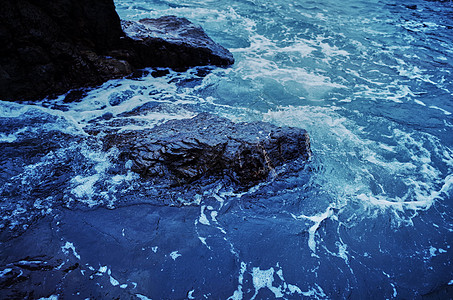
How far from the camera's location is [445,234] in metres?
4.52

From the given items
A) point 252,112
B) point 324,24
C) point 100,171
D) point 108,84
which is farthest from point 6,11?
point 324,24

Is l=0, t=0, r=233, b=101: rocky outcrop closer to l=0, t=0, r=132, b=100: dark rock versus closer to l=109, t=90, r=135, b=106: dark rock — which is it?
l=0, t=0, r=132, b=100: dark rock

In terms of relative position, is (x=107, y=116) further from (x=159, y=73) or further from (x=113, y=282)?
(x=113, y=282)

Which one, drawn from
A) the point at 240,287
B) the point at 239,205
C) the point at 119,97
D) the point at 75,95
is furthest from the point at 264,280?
the point at 75,95

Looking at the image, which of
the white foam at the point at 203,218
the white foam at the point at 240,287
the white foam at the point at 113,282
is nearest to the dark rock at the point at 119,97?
the white foam at the point at 203,218

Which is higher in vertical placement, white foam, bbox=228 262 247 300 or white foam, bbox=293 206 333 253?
white foam, bbox=293 206 333 253

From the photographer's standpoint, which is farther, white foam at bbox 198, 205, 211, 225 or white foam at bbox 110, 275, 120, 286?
white foam at bbox 198, 205, 211, 225

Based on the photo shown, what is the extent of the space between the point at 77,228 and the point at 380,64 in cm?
1028

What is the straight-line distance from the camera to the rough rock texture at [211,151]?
4707 millimetres

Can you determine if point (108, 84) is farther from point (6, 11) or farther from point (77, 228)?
point (77, 228)

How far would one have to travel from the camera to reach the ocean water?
3605mm

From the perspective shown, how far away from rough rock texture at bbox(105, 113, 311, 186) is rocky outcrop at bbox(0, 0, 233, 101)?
108 inches

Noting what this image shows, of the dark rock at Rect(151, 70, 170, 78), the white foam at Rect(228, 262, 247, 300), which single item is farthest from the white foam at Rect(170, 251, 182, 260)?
the dark rock at Rect(151, 70, 170, 78)

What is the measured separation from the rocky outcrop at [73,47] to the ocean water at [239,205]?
0.47 meters
